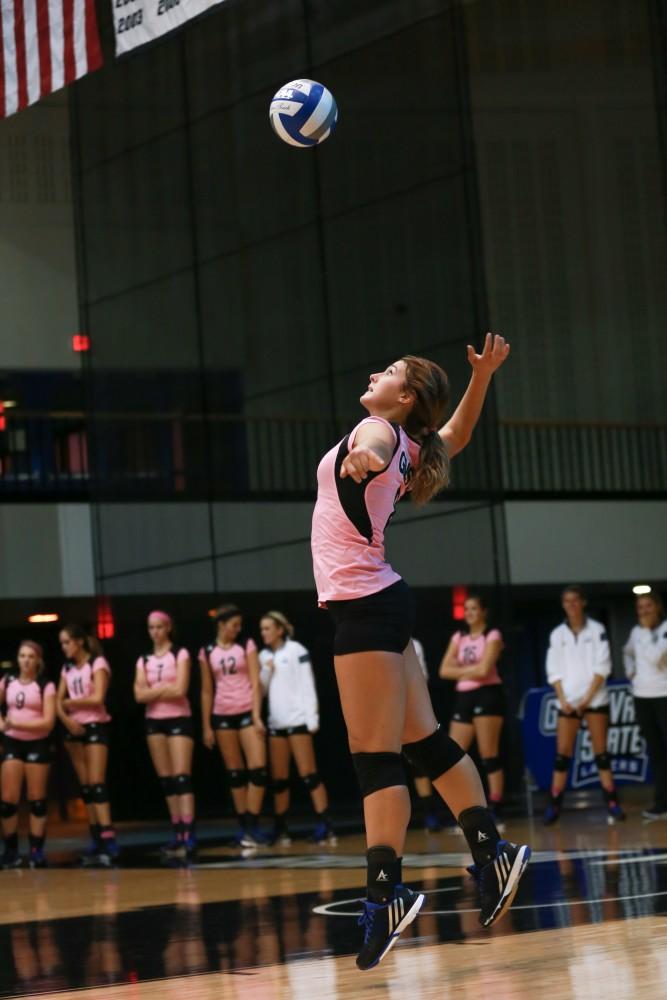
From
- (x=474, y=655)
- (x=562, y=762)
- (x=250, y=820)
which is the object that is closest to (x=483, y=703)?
(x=474, y=655)

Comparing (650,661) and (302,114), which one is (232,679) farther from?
(302,114)

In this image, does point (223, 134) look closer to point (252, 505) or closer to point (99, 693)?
point (252, 505)

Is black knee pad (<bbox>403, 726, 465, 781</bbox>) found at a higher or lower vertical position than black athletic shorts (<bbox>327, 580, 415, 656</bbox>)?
lower

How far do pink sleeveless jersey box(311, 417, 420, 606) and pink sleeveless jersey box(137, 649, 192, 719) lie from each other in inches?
283

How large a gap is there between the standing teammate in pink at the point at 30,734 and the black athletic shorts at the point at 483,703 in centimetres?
318

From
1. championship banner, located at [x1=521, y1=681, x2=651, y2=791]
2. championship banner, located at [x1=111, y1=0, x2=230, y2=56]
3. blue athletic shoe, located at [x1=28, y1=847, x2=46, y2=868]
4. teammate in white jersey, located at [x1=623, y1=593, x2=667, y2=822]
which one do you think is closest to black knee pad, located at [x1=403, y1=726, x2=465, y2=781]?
championship banner, located at [x1=111, y1=0, x2=230, y2=56]

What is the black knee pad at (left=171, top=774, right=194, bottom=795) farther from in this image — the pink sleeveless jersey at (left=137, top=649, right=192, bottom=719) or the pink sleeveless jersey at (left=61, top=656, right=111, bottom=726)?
the pink sleeveless jersey at (left=61, top=656, right=111, bottom=726)

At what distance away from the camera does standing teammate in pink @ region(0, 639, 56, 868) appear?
464 inches

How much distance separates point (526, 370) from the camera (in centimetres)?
2273

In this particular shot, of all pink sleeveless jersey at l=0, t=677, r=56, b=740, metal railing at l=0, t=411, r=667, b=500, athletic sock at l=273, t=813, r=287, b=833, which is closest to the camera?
pink sleeveless jersey at l=0, t=677, r=56, b=740

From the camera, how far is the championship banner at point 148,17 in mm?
9945

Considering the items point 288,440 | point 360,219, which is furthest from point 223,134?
point 288,440

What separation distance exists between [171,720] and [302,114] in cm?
572

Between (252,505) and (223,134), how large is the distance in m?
3.79
